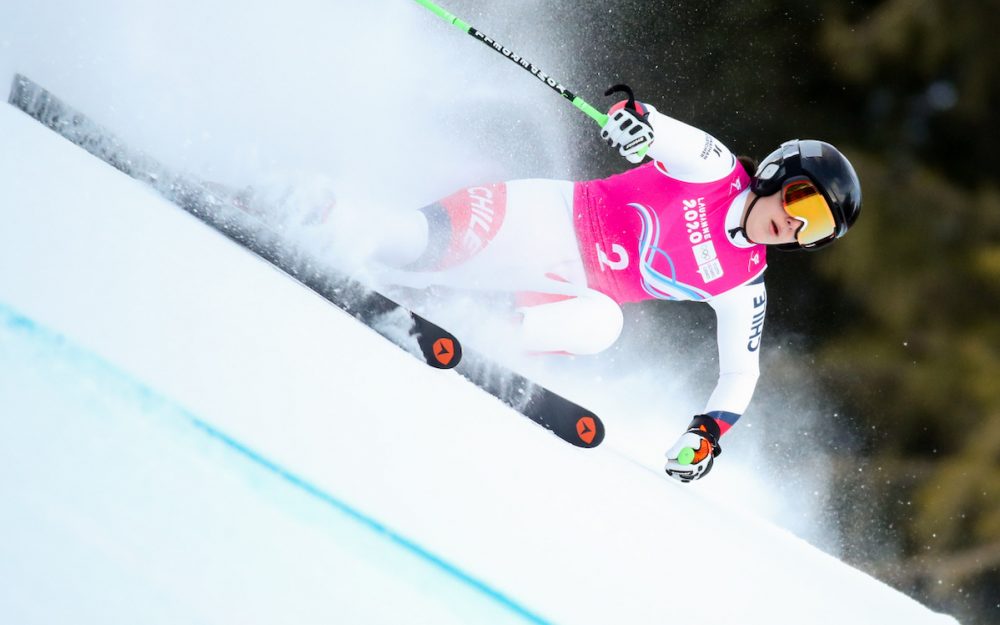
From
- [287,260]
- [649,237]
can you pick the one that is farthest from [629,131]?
[287,260]

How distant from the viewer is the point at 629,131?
179 cm

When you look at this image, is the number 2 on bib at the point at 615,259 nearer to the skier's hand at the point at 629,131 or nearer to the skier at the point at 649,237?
the skier at the point at 649,237

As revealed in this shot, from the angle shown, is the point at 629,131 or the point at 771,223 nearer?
the point at 629,131

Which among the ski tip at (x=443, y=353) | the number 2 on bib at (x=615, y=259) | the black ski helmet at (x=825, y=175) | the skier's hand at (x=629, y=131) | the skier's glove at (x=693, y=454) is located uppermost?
the black ski helmet at (x=825, y=175)

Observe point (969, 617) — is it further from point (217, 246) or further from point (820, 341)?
point (217, 246)

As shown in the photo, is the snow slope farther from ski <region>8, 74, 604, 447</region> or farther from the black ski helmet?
the black ski helmet

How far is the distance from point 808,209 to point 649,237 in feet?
1.13

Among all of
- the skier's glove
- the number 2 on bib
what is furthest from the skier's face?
the skier's glove

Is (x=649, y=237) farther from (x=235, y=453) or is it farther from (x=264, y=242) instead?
(x=235, y=453)

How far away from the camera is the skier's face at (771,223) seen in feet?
6.19

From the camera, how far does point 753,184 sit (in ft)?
6.43

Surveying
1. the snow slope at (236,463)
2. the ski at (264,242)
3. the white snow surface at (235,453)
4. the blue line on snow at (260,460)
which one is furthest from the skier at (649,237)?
the blue line on snow at (260,460)

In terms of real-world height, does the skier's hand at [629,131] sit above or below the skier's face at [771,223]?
below

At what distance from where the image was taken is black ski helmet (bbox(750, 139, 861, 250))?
1.82 metres
